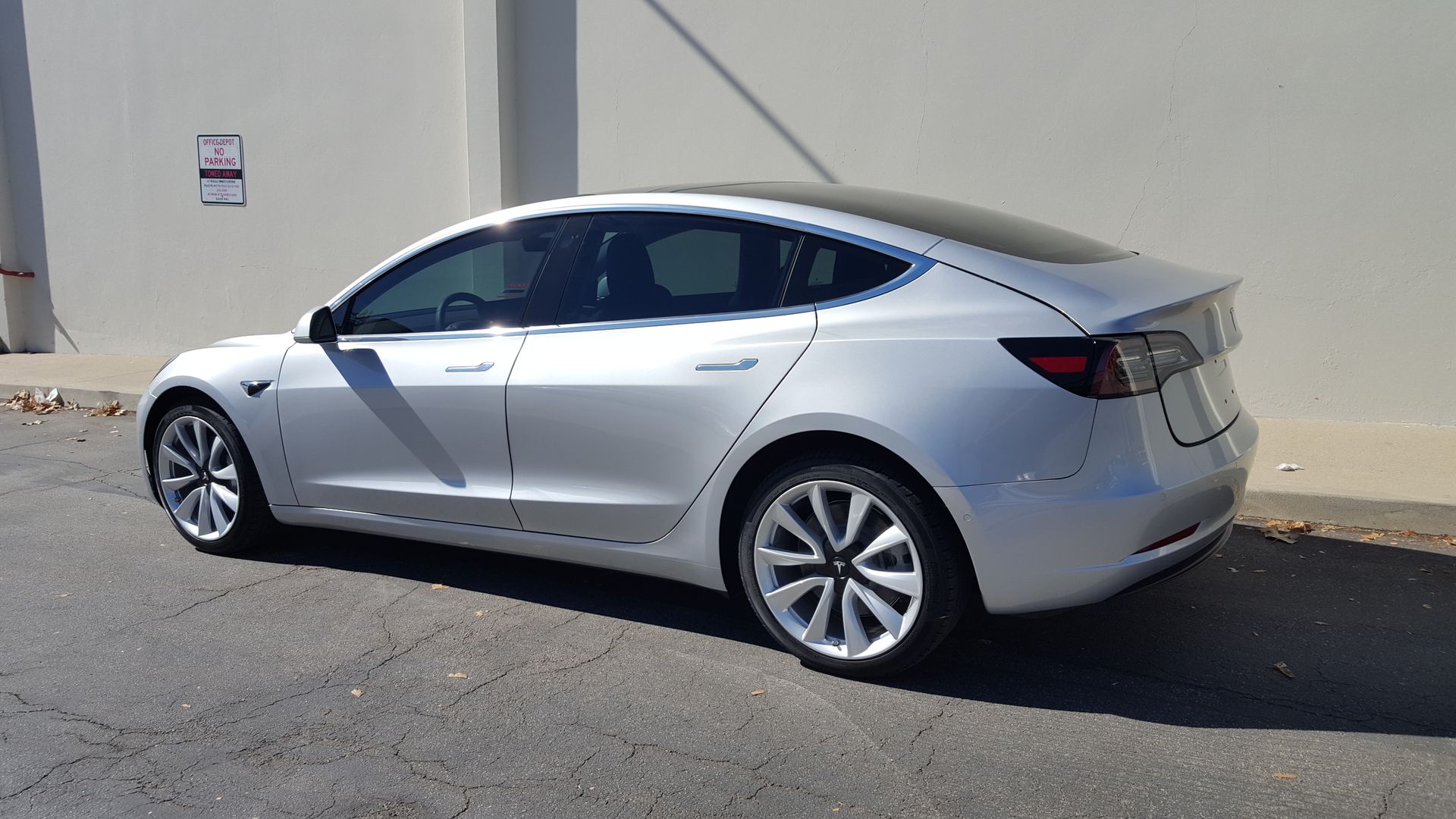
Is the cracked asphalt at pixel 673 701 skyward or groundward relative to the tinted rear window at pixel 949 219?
groundward

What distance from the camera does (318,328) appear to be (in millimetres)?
4812

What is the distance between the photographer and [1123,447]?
328 cm

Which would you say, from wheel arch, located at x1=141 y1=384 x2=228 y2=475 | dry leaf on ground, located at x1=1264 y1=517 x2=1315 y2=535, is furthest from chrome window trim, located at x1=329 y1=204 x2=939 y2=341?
dry leaf on ground, located at x1=1264 y1=517 x2=1315 y2=535

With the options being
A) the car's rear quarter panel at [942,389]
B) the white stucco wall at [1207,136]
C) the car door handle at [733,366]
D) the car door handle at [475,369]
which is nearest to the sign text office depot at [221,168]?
the white stucco wall at [1207,136]

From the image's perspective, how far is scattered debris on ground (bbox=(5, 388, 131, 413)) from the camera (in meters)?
9.50

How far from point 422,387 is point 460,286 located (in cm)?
44

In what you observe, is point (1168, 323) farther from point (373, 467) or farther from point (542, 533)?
point (373, 467)

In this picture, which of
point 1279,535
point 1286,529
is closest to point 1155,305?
point 1279,535

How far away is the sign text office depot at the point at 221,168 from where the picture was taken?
10.9m

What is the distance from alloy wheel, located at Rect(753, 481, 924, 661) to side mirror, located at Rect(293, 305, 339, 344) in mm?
2203

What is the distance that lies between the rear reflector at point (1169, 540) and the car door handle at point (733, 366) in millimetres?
1319

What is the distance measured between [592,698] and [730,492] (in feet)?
2.65

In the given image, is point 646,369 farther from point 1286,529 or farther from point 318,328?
point 1286,529

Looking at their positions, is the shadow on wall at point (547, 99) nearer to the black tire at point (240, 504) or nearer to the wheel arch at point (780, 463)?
the black tire at point (240, 504)
